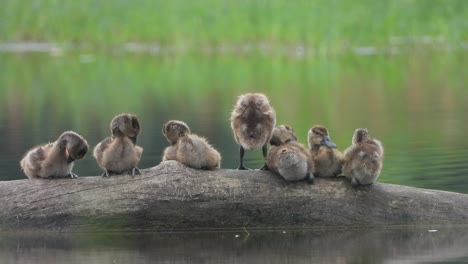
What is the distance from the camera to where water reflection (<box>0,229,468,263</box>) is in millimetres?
10398

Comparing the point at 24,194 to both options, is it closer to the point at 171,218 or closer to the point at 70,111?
the point at 171,218

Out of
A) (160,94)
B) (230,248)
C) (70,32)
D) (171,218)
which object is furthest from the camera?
(70,32)

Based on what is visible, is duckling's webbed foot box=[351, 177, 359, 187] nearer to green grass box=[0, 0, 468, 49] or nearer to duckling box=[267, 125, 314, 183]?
duckling box=[267, 125, 314, 183]

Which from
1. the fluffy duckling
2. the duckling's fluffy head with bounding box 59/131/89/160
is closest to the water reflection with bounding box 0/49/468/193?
the fluffy duckling

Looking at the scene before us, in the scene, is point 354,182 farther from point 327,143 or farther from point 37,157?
point 37,157

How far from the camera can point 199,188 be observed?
11586mm

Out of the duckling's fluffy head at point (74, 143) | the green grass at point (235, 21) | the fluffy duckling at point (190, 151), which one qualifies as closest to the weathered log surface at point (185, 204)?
the fluffy duckling at point (190, 151)

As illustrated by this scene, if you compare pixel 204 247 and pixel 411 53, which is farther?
pixel 411 53

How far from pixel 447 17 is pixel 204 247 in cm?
3413

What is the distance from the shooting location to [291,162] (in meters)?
11.5

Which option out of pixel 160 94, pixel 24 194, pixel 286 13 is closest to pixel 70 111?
pixel 160 94

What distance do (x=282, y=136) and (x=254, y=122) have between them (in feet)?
1.00

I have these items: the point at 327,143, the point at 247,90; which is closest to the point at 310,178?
the point at 327,143

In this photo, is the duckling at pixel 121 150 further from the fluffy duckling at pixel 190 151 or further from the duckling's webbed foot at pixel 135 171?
the fluffy duckling at pixel 190 151
